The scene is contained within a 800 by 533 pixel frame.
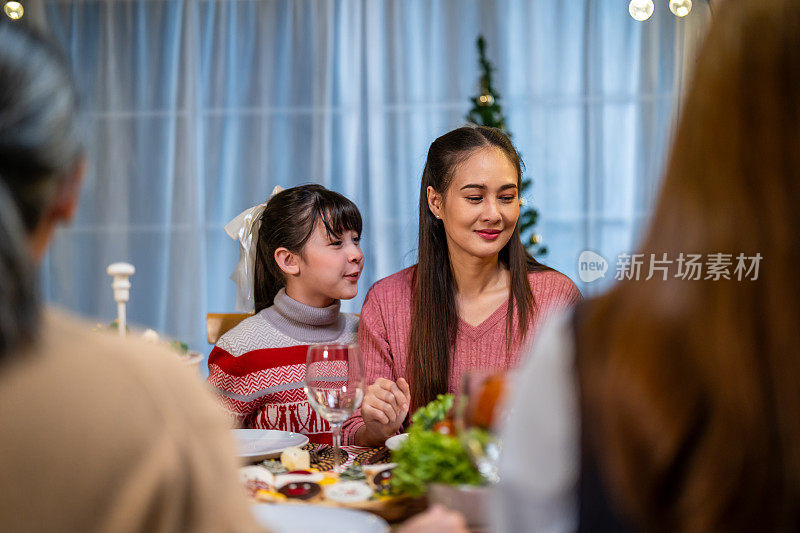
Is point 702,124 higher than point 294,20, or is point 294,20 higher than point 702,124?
point 294,20

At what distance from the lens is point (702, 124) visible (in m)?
0.55

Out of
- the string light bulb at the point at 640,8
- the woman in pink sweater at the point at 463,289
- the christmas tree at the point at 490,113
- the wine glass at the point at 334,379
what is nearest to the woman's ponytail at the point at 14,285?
the wine glass at the point at 334,379

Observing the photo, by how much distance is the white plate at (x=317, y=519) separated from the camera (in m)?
0.95

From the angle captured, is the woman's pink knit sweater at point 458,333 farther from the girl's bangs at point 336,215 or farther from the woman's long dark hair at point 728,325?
the woman's long dark hair at point 728,325

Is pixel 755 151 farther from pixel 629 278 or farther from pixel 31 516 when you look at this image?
pixel 31 516

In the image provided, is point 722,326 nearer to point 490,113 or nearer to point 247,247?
point 247,247

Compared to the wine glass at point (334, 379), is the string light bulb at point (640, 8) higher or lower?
higher

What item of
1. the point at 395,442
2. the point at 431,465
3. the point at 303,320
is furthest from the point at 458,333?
the point at 431,465

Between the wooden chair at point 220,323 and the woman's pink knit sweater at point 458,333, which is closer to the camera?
the woman's pink knit sweater at point 458,333

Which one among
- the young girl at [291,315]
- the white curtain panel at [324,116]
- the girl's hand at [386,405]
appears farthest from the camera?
the white curtain panel at [324,116]

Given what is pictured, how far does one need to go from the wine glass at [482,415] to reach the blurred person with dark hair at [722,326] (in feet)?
0.74

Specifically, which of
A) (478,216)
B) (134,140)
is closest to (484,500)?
(478,216)

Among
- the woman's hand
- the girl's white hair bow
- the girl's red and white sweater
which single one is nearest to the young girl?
the girl's red and white sweater

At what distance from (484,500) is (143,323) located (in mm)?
3825
